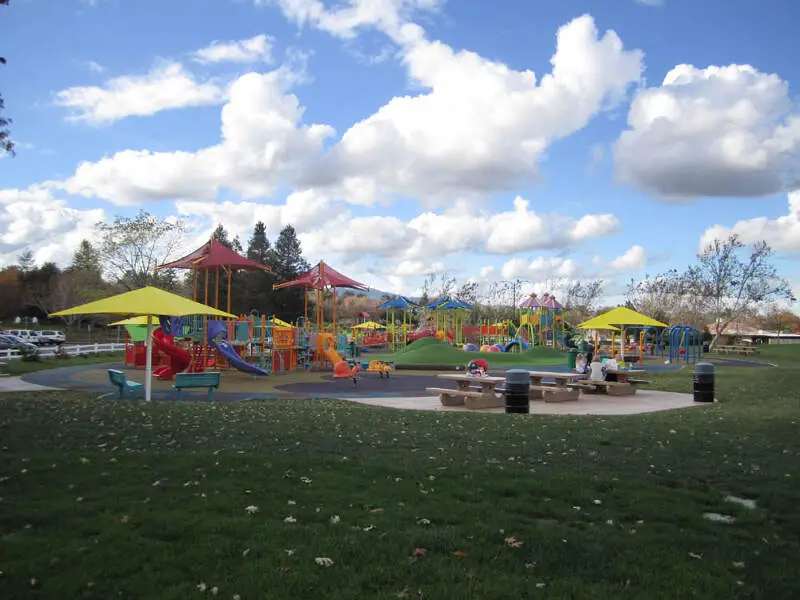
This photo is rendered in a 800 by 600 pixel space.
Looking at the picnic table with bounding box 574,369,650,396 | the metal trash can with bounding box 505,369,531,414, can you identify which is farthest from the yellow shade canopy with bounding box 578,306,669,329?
the metal trash can with bounding box 505,369,531,414

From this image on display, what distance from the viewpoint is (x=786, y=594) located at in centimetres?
413

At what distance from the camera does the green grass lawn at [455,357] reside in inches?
1241

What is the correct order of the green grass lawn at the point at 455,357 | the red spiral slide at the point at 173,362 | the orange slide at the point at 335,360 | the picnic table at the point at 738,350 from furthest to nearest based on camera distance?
the picnic table at the point at 738,350
the green grass lawn at the point at 455,357
the orange slide at the point at 335,360
the red spiral slide at the point at 173,362

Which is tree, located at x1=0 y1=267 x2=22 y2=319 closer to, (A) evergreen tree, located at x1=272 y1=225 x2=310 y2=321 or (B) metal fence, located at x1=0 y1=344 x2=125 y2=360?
(A) evergreen tree, located at x1=272 y1=225 x2=310 y2=321

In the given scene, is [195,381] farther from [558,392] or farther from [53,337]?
[53,337]

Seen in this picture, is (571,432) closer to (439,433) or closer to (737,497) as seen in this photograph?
(439,433)

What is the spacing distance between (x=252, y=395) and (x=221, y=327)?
671cm

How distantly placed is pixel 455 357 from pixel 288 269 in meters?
49.3

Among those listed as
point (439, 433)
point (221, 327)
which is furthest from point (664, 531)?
point (221, 327)

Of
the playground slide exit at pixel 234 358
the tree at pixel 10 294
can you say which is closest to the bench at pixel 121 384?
the playground slide exit at pixel 234 358

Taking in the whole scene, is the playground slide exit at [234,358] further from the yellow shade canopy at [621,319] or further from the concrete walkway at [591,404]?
the yellow shade canopy at [621,319]

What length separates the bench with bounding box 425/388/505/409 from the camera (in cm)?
1572

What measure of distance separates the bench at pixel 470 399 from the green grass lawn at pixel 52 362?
17959 mm

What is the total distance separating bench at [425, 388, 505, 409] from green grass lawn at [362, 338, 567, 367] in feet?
47.0
